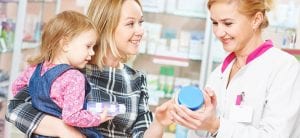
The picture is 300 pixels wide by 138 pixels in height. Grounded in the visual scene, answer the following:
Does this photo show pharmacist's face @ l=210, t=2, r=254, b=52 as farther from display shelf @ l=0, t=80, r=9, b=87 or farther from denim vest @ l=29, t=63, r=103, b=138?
display shelf @ l=0, t=80, r=9, b=87

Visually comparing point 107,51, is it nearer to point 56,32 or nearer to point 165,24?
point 56,32

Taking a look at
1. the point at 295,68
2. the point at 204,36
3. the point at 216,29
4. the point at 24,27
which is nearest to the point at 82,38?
the point at 216,29

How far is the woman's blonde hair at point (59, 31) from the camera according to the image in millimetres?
1730

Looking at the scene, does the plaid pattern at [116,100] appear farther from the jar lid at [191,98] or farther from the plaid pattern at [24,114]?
the jar lid at [191,98]

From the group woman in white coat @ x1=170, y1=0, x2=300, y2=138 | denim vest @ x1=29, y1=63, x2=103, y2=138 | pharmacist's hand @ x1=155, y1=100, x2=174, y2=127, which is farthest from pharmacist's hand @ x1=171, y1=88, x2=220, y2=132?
denim vest @ x1=29, y1=63, x2=103, y2=138

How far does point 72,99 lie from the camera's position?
1.65 meters

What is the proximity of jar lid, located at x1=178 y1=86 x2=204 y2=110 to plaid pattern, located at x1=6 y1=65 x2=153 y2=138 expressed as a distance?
0.37 m

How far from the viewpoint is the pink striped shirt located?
1.64m

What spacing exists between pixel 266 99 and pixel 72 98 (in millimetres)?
667

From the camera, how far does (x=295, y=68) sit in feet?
5.24

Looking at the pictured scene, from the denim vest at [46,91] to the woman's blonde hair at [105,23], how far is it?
0.54 feet

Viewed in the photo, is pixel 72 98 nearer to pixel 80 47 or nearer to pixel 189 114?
pixel 80 47

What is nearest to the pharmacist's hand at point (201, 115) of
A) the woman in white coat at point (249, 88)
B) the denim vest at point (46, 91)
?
the woman in white coat at point (249, 88)

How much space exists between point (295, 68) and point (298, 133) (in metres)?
0.23
